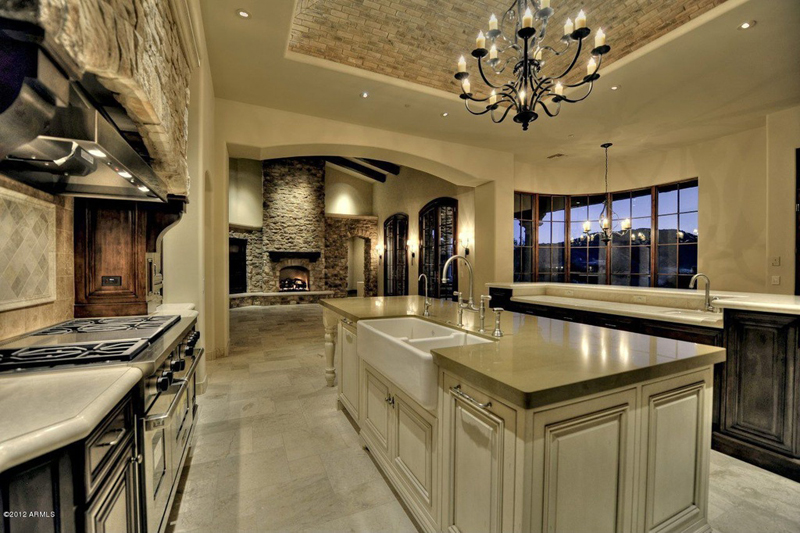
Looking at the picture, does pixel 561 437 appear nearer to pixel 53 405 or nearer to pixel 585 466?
pixel 585 466

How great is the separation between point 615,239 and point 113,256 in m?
8.26

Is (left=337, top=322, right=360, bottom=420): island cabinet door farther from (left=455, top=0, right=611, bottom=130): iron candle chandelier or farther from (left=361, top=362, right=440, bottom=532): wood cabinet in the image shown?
(left=455, top=0, right=611, bottom=130): iron candle chandelier

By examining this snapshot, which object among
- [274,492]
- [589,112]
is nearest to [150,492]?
[274,492]

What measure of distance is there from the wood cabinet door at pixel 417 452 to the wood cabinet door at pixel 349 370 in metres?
0.68

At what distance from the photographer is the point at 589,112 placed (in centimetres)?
474

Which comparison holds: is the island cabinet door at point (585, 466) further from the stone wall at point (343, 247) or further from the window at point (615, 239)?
the stone wall at point (343, 247)

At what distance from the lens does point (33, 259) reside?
1638 millimetres

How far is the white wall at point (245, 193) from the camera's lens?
9.95m

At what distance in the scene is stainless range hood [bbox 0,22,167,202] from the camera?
693 millimetres

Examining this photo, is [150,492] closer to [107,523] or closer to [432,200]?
[107,523]

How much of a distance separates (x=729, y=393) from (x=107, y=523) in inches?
134

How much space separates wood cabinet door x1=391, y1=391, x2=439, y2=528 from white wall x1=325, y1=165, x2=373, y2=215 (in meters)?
10.8

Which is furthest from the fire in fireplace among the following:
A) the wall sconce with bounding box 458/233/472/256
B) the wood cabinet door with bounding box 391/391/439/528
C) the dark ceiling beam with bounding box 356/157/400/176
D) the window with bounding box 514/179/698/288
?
the wood cabinet door with bounding box 391/391/439/528

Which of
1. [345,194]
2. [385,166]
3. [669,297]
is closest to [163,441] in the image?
[669,297]
